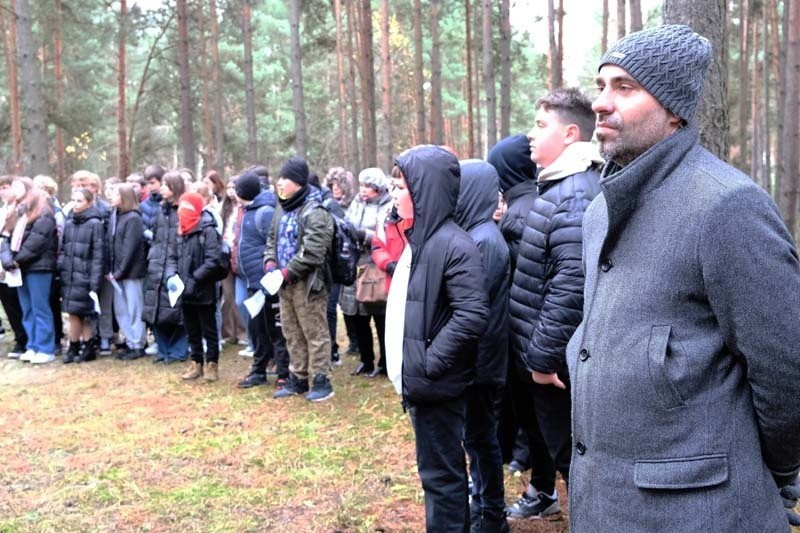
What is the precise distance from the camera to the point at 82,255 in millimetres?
8672

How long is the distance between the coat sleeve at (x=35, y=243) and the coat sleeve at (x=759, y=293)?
28.4 ft

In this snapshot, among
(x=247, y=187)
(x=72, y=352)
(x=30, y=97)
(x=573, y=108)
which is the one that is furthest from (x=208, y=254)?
(x=30, y=97)

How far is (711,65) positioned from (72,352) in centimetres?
799

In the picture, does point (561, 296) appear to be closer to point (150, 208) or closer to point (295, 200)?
point (295, 200)

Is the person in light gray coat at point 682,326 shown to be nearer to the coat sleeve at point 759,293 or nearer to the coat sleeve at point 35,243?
the coat sleeve at point 759,293

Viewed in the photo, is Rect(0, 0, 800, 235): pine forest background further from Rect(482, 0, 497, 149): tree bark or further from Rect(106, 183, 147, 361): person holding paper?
Rect(106, 183, 147, 361): person holding paper

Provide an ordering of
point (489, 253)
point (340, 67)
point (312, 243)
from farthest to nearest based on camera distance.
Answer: point (340, 67)
point (312, 243)
point (489, 253)

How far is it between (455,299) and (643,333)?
1663mm

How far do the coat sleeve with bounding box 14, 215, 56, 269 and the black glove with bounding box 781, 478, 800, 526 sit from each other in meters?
8.22

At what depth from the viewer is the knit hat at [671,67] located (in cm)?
181

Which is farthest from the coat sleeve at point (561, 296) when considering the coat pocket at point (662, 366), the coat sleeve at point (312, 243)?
the coat sleeve at point (312, 243)

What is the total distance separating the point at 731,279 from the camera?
1.68 metres

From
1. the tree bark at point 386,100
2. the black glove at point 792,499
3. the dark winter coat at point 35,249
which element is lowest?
the black glove at point 792,499

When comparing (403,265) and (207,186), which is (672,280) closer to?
(403,265)
